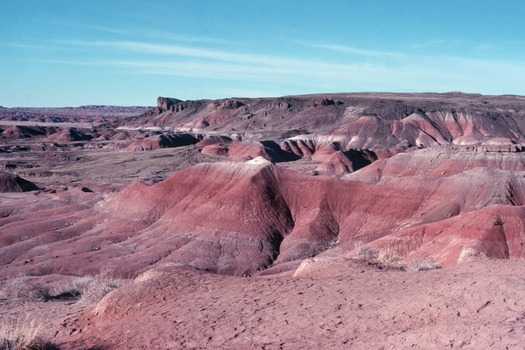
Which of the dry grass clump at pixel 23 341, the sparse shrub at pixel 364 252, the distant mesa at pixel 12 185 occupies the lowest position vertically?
the distant mesa at pixel 12 185

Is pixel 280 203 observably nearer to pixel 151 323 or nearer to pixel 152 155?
pixel 151 323

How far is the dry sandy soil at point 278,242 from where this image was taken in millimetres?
10633

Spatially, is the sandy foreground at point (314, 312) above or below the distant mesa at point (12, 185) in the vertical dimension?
above

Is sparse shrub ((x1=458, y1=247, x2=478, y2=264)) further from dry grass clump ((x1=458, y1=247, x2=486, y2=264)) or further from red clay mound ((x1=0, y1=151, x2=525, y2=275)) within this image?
red clay mound ((x1=0, y1=151, x2=525, y2=275))

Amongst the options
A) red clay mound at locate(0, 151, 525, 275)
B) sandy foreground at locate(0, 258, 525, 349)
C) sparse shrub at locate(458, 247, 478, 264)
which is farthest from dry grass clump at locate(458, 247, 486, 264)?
red clay mound at locate(0, 151, 525, 275)

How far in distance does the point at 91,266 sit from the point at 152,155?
73.6 m

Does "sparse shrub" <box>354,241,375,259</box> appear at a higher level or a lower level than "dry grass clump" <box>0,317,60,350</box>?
lower

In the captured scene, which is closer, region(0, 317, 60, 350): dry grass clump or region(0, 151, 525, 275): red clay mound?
region(0, 317, 60, 350): dry grass clump

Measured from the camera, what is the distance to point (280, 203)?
45.3 m

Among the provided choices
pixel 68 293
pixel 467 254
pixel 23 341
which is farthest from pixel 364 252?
pixel 23 341

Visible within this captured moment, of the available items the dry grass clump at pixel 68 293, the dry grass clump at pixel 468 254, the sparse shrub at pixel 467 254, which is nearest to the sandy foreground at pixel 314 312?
the dry grass clump at pixel 68 293

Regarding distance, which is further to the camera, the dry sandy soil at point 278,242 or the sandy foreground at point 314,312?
the dry sandy soil at point 278,242

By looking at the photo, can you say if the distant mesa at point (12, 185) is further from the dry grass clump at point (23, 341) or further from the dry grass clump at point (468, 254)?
the dry grass clump at point (23, 341)

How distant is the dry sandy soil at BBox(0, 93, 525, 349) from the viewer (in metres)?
10.6
